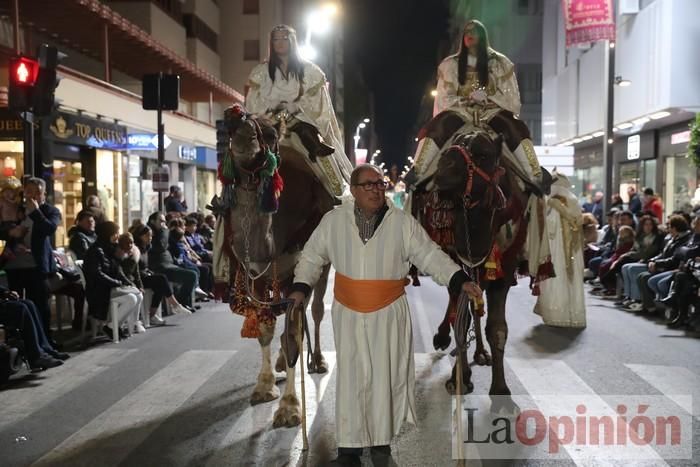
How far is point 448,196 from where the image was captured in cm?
568

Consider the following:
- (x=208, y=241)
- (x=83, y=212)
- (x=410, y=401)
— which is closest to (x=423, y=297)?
(x=208, y=241)

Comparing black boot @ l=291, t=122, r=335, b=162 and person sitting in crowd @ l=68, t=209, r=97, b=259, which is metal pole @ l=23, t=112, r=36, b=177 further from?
black boot @ l=291, t=122, r=335, b=162

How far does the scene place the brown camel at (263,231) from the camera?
5.45 meters

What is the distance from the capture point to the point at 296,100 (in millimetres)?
7199

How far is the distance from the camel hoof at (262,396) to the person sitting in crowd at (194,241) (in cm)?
774

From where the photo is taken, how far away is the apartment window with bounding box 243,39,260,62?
4054 cm

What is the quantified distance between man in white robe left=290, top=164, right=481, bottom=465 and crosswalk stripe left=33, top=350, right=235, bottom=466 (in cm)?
184

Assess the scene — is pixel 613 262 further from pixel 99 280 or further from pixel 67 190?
pixel 67 190

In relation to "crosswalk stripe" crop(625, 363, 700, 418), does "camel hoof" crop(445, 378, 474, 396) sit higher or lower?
higher

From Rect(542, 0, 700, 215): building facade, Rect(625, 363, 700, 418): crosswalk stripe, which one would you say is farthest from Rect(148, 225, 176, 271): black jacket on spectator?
Rect(542, 0, 700, 215): building facade

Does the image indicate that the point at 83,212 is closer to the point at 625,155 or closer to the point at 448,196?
the point at 448,196

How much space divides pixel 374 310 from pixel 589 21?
16168 mm

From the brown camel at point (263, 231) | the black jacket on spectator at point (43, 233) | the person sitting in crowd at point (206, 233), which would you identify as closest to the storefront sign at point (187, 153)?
the person sitting in crowd at point (206, 233)

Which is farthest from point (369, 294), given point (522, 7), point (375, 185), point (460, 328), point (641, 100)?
point (522, 7)
